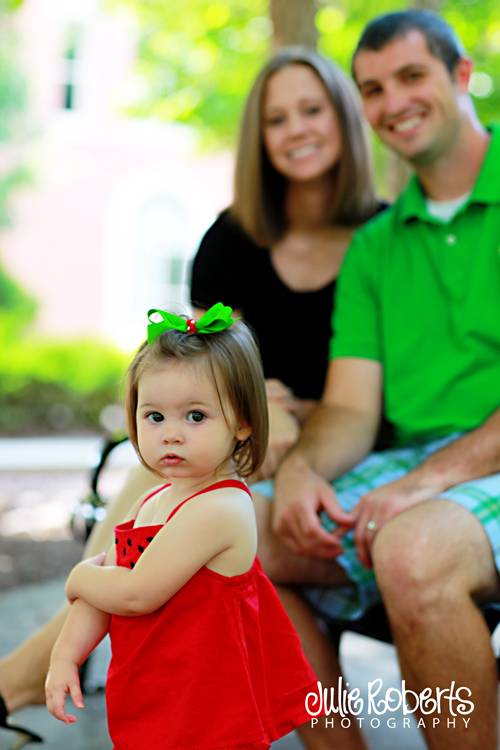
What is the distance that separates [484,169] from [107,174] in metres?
13.4

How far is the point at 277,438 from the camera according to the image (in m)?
2.93

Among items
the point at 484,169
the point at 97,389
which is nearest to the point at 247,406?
the point at 484,169

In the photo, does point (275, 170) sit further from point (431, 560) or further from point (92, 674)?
point (92, 674)

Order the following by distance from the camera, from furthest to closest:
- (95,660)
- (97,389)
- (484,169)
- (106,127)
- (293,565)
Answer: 1. (106,127)
2. (97,389)
3. (95,660)
4. (484,169)
5. (293,565)

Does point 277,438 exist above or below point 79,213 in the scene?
above

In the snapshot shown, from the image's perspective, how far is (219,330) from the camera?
1890mm

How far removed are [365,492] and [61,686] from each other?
1167 mm

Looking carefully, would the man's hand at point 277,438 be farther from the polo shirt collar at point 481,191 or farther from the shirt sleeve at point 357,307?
the polo shirt collar at point 481,191

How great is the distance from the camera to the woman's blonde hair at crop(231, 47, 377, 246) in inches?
129

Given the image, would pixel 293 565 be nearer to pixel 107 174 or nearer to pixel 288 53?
pixel 288 53

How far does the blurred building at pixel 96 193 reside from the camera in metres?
15.3

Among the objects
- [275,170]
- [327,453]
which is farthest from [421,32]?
[327,453]

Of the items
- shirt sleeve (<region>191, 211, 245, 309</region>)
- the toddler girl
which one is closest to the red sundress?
the toddler girl

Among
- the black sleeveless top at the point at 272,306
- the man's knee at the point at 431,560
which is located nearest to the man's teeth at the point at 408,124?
the black sleeveless top at the point at 272,306
